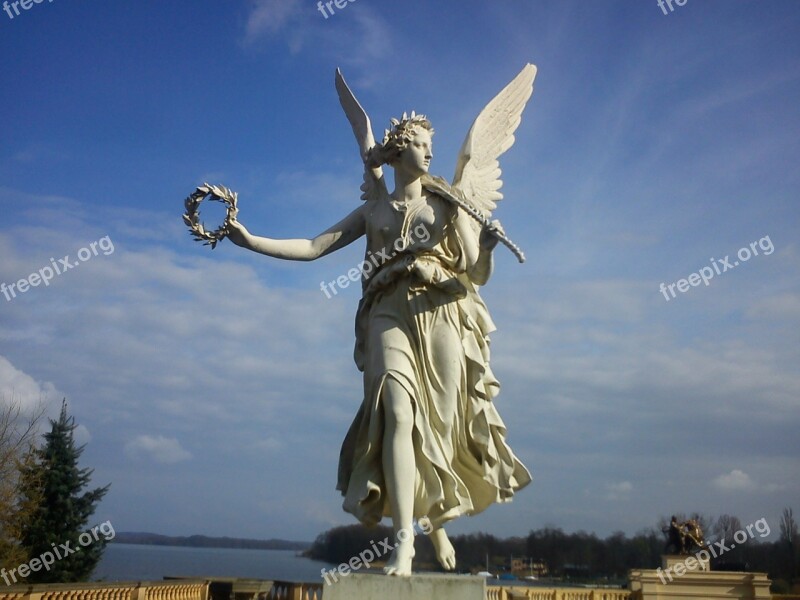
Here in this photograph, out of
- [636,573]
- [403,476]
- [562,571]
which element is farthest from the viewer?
[562,571]

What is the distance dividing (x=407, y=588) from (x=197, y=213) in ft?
9.08

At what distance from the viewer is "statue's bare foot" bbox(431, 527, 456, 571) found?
189 inches

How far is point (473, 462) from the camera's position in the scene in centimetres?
492

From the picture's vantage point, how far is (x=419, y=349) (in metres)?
4.82

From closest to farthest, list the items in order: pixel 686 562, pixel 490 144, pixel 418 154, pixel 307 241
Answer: pixel 418 154 → pixel 307 241 → pixel 490 144 → pixel 686 562

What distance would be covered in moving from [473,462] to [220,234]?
2.36 metres

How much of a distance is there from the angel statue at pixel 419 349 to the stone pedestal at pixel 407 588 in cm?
49

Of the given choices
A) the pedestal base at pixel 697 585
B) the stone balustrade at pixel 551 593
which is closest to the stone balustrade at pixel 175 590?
the stone balustrade at pixel 551 593

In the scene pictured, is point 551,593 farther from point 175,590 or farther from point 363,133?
point 363,133

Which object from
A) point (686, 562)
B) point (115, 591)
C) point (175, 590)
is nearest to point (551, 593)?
point (686, 562)

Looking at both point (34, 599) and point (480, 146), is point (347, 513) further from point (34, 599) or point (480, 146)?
point (34, 599)

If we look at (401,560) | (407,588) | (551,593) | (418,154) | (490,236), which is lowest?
(551,593)

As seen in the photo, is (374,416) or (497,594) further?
(497,594)

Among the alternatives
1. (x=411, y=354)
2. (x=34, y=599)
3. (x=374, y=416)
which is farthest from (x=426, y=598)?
(x=34, y=599)
